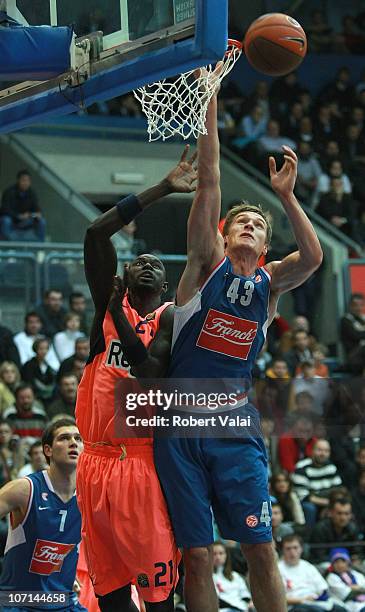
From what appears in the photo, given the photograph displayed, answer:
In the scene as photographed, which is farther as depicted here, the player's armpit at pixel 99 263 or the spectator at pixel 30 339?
the spectator at pixel 30 339

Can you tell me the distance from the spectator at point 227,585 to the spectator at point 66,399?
6.87ft

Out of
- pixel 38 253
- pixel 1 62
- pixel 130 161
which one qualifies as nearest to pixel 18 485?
pixel 1 62

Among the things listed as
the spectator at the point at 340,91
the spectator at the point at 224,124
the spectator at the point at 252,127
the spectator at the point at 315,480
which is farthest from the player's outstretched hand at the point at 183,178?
the spectator at the point at 340,91

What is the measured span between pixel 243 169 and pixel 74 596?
9.99m

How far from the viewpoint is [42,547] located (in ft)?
19.1

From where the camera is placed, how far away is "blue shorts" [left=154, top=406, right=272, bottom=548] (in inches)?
190

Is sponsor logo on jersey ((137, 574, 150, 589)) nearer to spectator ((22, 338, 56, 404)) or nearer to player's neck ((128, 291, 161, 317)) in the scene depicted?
player's neck ((128, 291, 161, 317))

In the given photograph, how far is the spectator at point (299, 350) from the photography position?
11.5m

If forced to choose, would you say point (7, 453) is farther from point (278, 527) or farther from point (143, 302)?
point (143, 302)

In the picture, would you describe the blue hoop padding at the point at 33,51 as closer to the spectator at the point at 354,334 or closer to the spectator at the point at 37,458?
the spectator at the point at 37,458

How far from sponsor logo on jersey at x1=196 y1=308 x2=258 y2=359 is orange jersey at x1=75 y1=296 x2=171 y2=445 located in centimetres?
31

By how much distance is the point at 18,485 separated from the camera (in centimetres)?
581

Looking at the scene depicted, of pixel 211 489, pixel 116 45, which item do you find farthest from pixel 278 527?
pixel 116 45

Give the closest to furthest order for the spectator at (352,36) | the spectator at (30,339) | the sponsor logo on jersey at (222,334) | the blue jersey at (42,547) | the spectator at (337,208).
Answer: the sponsor logo on jersey at (222,334), the blue jersey at (42,547), the spectator at (30,339), the spectator at (337,208), the spectator at (352,36)
